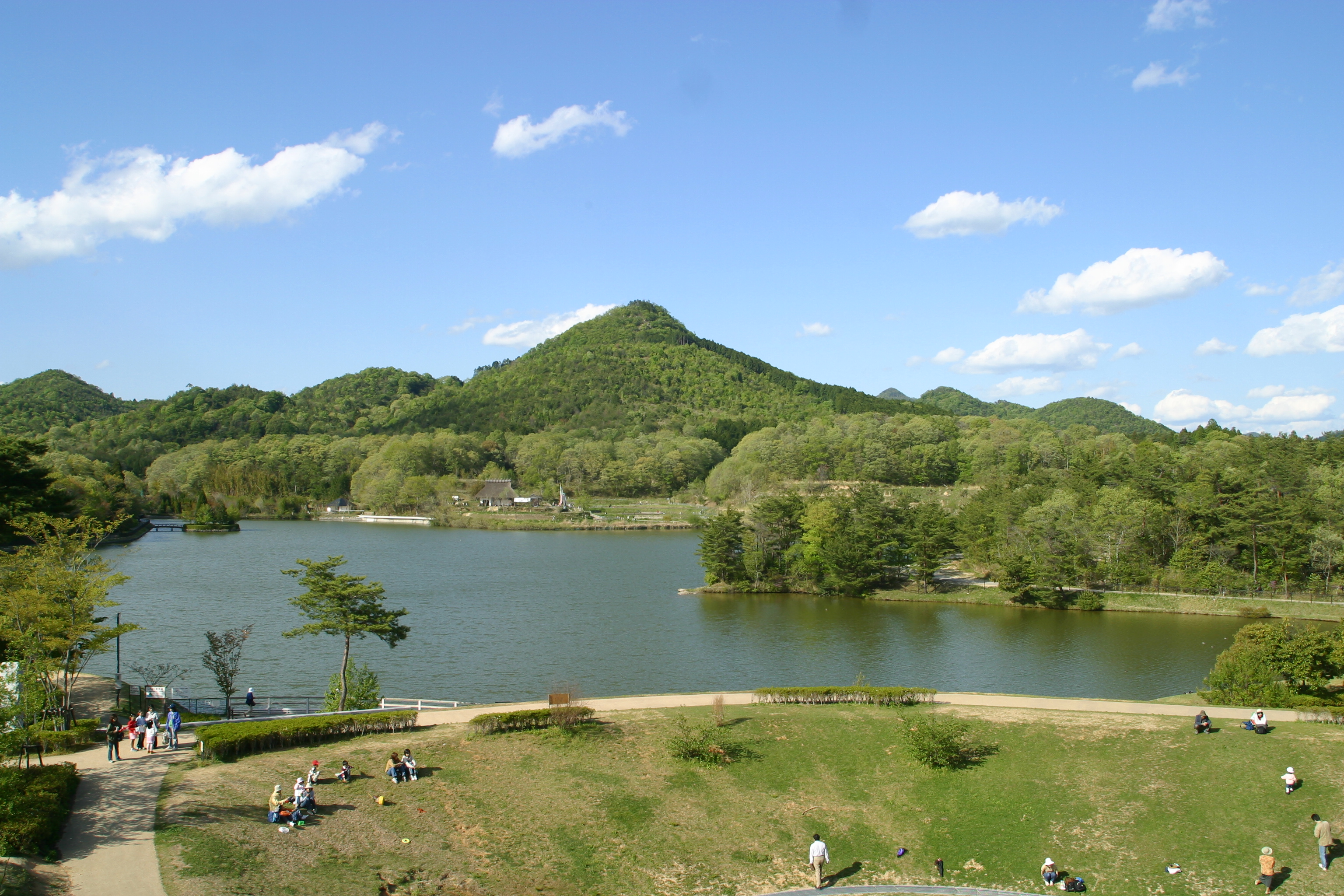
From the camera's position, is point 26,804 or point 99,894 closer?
point 99,894

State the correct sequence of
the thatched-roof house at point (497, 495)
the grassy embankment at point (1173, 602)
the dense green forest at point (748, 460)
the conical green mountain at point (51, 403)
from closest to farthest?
1. the grassy embankment at point (1173, 602)
2. the dense green forest at point (748, 460)
3. the thatched-roof house at point (497, 495)
4. the conical green mountain at point (51, 403)

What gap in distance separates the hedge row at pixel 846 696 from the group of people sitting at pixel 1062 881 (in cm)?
757

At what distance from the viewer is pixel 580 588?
4738 cm

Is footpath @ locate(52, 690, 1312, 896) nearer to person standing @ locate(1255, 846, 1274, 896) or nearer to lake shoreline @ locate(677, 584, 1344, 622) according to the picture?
person standing @ locate(1255, 846, 1274, 896)

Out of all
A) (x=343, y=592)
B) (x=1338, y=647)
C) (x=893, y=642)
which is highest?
(x=343, y=592)

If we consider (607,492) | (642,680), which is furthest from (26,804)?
(607,492)

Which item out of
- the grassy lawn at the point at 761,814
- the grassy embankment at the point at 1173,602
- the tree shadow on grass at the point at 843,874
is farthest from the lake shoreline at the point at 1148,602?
the tree shadow on grass at the point at 843,874

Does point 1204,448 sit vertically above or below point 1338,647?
above

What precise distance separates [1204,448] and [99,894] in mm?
86236

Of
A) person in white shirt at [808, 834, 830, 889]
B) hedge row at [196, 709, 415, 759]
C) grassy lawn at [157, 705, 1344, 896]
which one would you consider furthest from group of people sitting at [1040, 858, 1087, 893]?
hedge row at [196, 709, 415, 759]

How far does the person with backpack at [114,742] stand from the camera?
1593cm

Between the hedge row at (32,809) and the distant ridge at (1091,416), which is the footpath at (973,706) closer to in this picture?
the hedge row at (32,809)

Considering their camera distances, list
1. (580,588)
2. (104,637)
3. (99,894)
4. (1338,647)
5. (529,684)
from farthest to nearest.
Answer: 1. (580,588)
2. (529,684)
3. (1338,647)
4. (104,637)
5. (99,894)

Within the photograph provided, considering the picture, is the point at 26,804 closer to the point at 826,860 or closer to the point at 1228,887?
the point at 826,860
